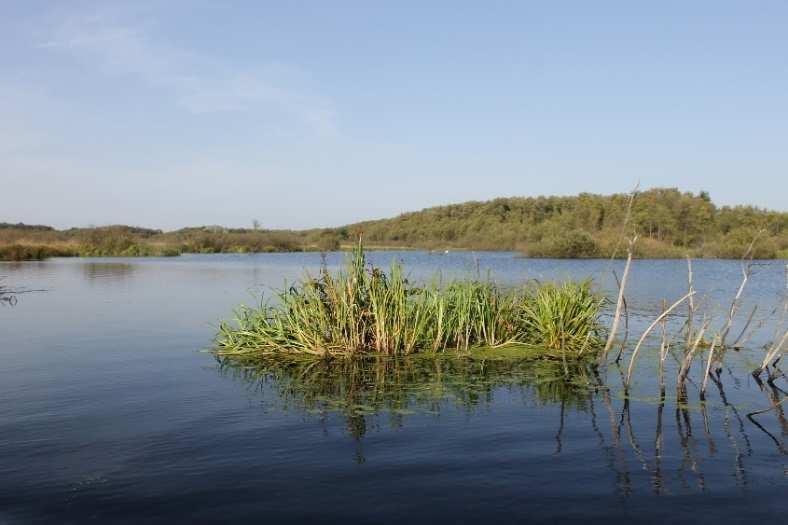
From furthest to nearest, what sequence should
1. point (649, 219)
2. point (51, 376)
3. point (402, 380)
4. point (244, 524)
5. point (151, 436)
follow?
1. point (649, 219)
2. point (51, 376)
3. point (402, 380)
4. point (151, 436)
5. point (244, 524)

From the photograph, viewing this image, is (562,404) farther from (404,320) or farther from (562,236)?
(562,236)

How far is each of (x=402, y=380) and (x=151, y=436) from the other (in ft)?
12.6

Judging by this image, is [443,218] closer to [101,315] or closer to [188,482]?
[101,315]

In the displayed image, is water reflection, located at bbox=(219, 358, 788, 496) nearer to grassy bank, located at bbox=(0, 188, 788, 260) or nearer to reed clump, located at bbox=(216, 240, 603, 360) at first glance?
reed clump, located at bbox=(216, 240, 603, 360)

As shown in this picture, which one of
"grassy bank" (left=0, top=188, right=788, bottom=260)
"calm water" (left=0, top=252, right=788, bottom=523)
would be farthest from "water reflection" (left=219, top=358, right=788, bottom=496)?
"grassy bank" (left=0, top=188, right=788, bottom=260)

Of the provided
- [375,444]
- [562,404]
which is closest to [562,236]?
[562,404]

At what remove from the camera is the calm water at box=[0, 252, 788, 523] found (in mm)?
5367

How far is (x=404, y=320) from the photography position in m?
11.3

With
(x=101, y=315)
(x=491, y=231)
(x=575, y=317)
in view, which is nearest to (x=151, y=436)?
(x=575, y=317)

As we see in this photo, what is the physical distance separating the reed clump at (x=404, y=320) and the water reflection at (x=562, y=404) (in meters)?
0.51

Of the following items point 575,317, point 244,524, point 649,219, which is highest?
point 649,219

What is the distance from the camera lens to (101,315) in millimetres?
18531

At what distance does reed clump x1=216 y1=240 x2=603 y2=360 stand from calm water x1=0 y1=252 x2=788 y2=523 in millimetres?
739

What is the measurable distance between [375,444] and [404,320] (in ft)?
15.1
